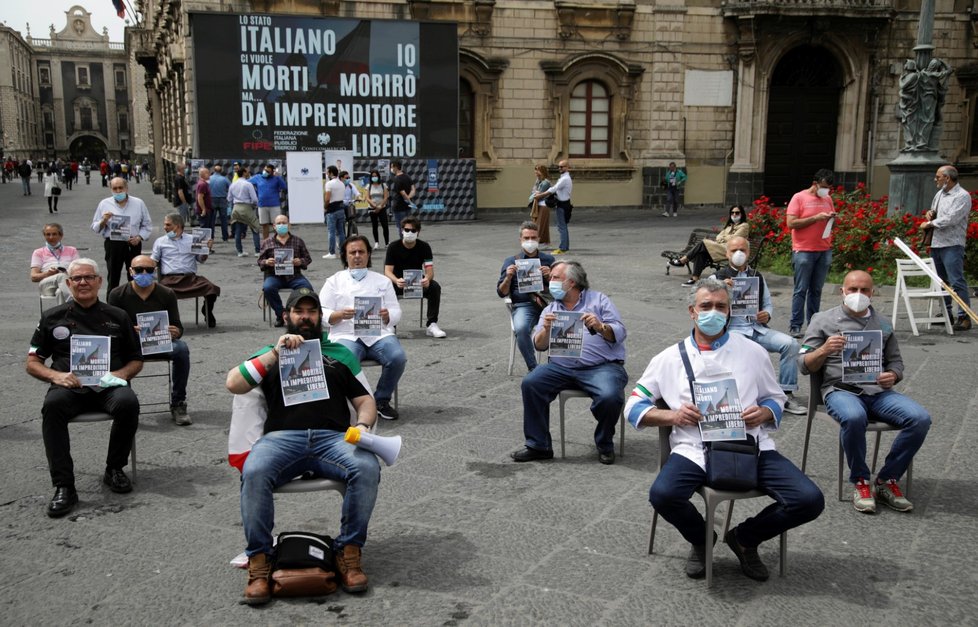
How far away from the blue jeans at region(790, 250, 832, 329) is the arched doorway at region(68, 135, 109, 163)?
11687 centimetres

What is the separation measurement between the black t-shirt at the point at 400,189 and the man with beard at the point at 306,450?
14.1 metres

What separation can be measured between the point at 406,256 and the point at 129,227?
398 cm

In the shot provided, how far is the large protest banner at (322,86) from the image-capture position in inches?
893

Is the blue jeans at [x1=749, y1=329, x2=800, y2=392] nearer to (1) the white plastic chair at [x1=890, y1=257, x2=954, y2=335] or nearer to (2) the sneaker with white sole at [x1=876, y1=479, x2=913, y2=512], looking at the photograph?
(2) the sneaker with white sole at [x1=876, y1=479, x2=913, y2=512]

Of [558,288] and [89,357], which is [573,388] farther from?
[89,357]

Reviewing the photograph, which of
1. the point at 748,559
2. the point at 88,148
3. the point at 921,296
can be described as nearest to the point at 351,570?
the point at 748,559

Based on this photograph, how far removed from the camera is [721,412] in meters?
4.57

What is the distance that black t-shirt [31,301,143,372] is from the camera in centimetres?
598

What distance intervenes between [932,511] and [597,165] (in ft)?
76.7

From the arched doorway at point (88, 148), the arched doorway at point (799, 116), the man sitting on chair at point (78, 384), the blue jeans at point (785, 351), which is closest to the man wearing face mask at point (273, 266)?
the man sitting on chair at point (78, 384)

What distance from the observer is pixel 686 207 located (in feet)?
95.0

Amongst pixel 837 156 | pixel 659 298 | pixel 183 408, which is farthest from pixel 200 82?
pixel 837 156

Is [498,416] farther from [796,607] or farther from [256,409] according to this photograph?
[796,607]

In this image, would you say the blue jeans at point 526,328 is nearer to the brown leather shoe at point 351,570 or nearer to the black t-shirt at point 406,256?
the black t-shirt at point 406,256
